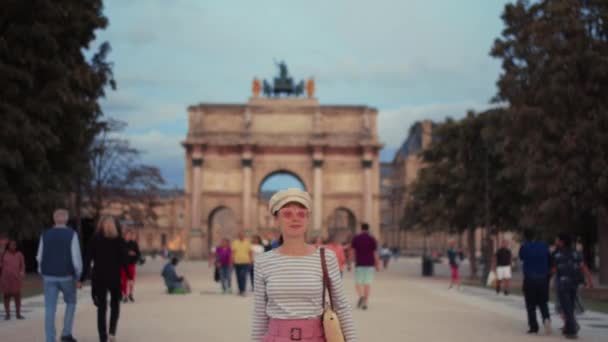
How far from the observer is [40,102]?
22.7 metres

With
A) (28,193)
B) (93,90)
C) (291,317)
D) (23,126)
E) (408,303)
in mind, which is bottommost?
(408,303)

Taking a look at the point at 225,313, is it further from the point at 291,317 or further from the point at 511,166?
the point at 511,166

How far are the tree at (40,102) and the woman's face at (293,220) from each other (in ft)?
59.5

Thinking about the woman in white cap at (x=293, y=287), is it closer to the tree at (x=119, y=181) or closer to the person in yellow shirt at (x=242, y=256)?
the person in yellow shirt at (x=242, y=256)

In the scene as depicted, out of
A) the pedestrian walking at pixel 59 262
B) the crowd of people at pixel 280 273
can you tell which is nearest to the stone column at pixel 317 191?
the crowd of people at pixel 280 273

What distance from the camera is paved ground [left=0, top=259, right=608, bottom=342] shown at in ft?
38.3

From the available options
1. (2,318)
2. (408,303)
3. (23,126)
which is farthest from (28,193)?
(408,303)

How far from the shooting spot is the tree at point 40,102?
2175 cm

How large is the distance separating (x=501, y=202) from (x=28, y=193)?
19.9 m

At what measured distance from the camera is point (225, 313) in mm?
15641

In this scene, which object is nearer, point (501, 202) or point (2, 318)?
point (2, 318)

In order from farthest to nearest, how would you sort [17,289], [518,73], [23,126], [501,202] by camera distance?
[501,202], [518,73], [23,126], [17,289]

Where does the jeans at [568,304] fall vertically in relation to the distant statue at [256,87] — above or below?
below

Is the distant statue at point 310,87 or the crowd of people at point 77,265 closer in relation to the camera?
the crowd of people at point 77,265
